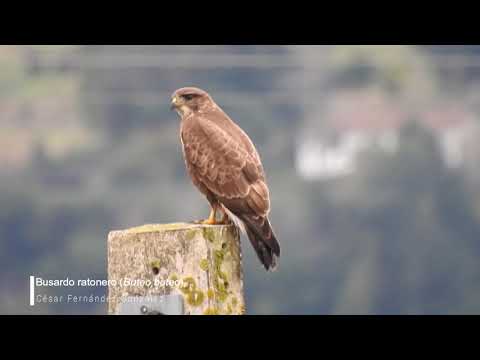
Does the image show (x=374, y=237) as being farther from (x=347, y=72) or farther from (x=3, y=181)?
(x=3, y=181)

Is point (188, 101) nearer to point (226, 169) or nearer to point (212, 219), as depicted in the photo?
point (226, 169)

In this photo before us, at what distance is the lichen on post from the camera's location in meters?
7.43

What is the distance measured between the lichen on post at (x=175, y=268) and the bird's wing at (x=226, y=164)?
126 cm

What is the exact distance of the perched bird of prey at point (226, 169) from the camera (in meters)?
8.60

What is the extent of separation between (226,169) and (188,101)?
0.99 m

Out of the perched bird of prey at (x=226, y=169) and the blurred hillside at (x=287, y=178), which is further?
the blurred hillside at (x=287, y=178)

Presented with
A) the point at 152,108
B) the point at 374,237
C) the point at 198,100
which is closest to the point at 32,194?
the point at 152,108

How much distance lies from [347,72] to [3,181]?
10.3 meters

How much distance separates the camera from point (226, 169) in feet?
30.2

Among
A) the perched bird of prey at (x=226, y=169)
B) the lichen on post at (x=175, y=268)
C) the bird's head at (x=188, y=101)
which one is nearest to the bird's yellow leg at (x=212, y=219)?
the perched bird of prey at (x=226, y=169)

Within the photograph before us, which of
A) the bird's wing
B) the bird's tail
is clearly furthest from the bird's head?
the bird's tail

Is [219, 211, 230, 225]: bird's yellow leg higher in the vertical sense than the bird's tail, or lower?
higher

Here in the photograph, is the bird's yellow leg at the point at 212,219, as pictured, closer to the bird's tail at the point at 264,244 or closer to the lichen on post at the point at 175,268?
the bird's tail at the point at 264,244

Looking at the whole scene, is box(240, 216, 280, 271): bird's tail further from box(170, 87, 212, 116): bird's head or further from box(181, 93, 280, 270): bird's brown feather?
box(170, 87, 212, 116): bird's head
